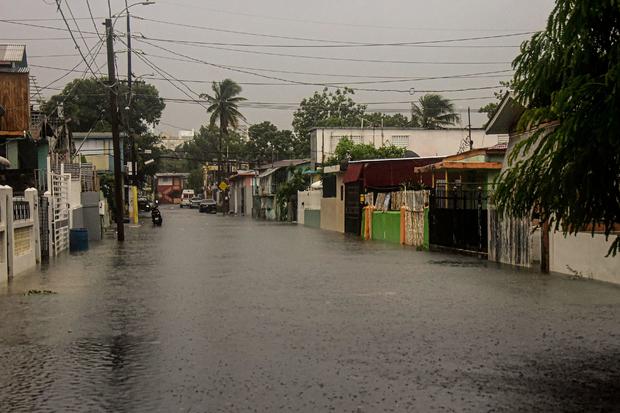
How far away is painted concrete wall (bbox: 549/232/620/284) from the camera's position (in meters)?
17.1

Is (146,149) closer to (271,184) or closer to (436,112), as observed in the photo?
(271,184)

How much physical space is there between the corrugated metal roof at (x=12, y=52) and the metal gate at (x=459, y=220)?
62.5ft

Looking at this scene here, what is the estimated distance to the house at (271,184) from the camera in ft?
251

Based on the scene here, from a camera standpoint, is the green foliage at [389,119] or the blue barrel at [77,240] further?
the green foliage at [389,119]

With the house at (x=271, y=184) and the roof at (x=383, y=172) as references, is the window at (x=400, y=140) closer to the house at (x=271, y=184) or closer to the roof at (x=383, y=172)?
the house at (x=271, y=184)

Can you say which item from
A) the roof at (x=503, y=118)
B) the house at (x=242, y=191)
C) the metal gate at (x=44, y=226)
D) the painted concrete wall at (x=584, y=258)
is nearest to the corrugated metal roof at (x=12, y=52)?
the metal gate at (x=44, y=226)

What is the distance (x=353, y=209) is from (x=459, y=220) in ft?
59.2

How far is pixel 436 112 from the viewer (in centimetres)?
8231

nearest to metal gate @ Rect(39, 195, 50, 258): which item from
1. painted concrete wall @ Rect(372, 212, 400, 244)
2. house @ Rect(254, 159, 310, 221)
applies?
painted concrete wall @ Rect(372, 212, 400, 244)

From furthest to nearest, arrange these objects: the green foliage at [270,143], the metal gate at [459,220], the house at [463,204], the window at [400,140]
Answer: the green foliage at [270,143] < the window at [400,140] < the house at [463,204] < the metal gate at [459,220]

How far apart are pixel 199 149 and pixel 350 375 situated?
127 meters

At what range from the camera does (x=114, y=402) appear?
731 cm

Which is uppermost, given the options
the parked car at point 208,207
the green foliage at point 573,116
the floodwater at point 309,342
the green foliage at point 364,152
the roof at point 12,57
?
the roof at point 12,57

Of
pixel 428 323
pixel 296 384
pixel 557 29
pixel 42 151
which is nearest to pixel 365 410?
pixel 296 384
